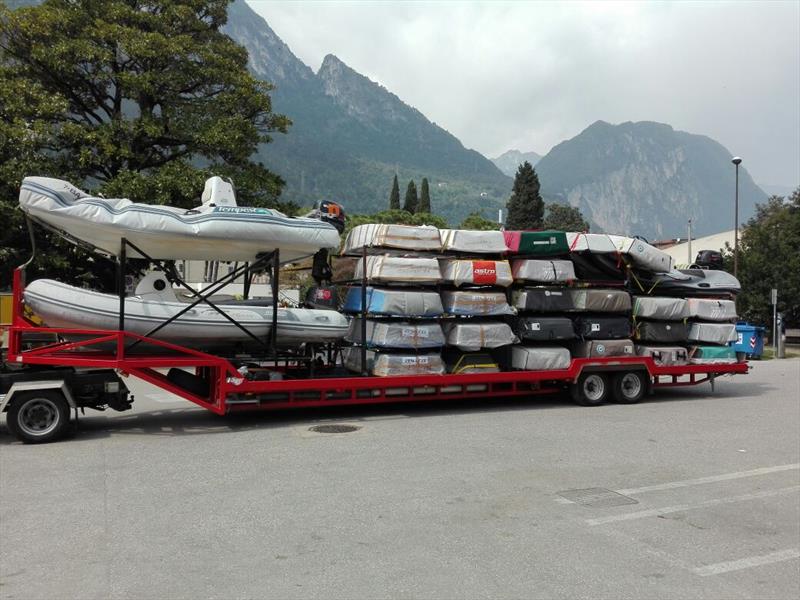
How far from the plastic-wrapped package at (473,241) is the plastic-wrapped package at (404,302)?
0.89 metres

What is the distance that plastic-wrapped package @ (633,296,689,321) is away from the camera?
461 inches

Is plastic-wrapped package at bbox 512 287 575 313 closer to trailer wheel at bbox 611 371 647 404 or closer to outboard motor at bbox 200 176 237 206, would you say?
trailer wheel at bbox 611 371 647 404

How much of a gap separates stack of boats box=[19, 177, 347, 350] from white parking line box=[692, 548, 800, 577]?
6326 mm

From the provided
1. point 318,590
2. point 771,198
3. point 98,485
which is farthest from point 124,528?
point 771,198

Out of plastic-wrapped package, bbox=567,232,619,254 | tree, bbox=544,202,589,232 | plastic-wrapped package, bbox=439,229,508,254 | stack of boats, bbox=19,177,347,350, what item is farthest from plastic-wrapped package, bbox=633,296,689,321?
tree, bbox=544,202,589,232

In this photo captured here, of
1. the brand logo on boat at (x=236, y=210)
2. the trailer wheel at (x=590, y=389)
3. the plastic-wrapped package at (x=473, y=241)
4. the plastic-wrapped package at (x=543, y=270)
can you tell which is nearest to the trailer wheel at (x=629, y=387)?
the trailer wheel at (x=590, y=389)

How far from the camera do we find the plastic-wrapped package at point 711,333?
12.2 meters

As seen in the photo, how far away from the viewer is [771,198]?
179 ft

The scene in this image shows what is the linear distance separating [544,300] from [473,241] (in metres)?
1.61

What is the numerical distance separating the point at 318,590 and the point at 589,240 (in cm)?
870

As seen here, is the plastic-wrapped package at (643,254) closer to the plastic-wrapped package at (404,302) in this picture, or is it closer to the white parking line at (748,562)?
the plastic-wrapped package at (404,302)

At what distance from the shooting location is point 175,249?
899 centimetres

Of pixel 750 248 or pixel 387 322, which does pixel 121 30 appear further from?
pixel 750 248

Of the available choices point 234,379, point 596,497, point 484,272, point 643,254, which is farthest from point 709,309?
point 234,379
